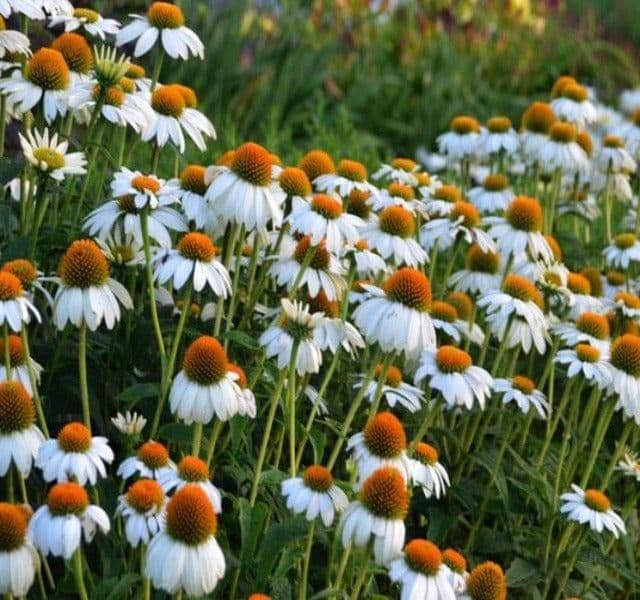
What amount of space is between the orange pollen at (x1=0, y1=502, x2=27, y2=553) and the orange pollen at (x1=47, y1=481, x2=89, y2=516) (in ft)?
0.17

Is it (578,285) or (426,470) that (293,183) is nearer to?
(426,470)

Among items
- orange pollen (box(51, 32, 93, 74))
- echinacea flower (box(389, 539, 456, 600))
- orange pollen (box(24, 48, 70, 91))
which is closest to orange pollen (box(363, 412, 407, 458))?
Result: echinacea flower (box(389, 539, 456, 600))

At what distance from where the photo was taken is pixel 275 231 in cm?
287

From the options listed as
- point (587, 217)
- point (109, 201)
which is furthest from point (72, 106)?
point (587, 217)

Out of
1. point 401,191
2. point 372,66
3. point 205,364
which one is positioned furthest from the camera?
point 372,66

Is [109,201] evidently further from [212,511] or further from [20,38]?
[212,511]

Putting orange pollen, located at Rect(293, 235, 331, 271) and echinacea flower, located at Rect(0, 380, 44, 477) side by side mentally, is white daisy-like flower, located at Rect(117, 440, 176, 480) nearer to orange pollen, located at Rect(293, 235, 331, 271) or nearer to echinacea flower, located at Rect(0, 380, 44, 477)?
echinacea flower, located at Rect(0, 380, 44, 477)

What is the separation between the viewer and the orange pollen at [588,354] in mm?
2914

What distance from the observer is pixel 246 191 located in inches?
96.6

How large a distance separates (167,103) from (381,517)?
115 centimetres

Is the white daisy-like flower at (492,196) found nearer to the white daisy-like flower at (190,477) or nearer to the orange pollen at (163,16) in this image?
the orange pollen at (163,16)

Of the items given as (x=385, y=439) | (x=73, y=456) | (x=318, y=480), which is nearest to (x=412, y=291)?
(x=385, y=439)

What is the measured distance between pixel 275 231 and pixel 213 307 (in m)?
0.25

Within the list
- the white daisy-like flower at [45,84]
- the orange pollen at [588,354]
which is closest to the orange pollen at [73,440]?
the white daisy-like flower at [45,84]
